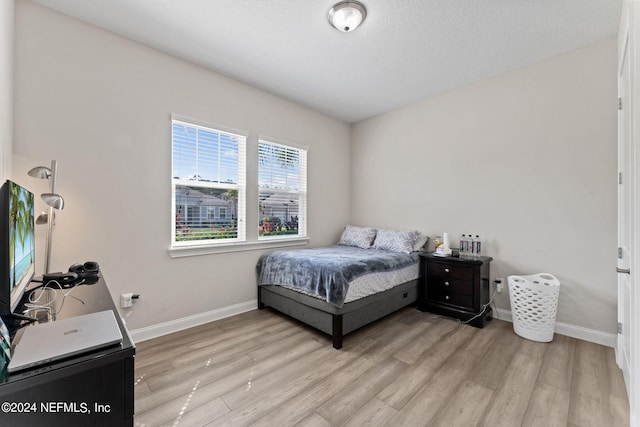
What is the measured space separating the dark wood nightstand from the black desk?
2941 millimetres

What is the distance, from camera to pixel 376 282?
2.72 meters

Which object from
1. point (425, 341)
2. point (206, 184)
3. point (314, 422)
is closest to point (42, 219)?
point (206, 184)

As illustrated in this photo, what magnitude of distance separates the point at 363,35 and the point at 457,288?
2.71m

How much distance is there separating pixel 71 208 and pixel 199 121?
4.44ft

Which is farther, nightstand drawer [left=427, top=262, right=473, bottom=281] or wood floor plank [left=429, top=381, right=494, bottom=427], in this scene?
nightstand drawer [left=427, top=262, right=473, bottom=281]

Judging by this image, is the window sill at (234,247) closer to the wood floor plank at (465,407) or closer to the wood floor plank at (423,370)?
the wood floor plank at (423,370)

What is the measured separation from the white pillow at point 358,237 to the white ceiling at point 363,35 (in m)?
1.97

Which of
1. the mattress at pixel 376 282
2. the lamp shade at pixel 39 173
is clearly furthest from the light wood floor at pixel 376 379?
the lamp shade at pixel 39 173

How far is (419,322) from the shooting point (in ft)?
9.51

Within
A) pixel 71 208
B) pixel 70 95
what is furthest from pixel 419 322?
pixel 70 95

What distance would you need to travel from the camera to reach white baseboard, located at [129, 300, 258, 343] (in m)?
2.45

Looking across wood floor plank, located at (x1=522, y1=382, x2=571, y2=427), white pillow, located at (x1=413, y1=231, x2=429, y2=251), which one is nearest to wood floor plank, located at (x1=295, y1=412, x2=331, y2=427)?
wood floor plank, located at (x1=522, y1=382, x2=571, y2=427)

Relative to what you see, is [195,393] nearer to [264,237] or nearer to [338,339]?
[338,339]

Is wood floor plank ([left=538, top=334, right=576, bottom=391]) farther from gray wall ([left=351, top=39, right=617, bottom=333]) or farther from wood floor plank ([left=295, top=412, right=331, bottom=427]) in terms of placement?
wood floor plank ([left=295, top=412, right=331, bottom=427])
